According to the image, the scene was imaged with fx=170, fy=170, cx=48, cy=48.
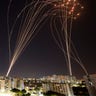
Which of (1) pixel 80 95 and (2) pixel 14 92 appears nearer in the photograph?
(1) pixel 80 95

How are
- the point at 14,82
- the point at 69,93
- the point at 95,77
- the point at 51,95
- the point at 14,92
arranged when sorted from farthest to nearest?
the point at 14,82 → the point at 14,92 → the point at 51,95 → the point at 69,93 → the point at 95,77

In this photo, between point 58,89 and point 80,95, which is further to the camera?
point 58,89

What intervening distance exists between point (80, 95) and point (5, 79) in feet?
14.0

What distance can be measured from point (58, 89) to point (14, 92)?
245 cm

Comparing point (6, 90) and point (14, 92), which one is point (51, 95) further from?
point (6, 90)

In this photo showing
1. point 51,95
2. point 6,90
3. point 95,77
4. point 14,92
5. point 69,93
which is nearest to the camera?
point 95,77

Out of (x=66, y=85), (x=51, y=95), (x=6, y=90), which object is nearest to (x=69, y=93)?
(x=66, y=85)

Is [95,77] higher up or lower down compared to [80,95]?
higher up

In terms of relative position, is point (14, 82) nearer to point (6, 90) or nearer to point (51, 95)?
point (6, 90)

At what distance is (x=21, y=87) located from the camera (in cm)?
1089

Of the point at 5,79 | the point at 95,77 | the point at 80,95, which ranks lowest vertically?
the point at 80,95

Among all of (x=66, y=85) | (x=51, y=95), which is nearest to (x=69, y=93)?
(x=66, y=85)

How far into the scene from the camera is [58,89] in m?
9.59

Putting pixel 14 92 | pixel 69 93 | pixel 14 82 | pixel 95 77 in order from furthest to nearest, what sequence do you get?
1. pixel 14 82
2. pixel 14 92
3. pixel 69 93
4. pixel 95 77
